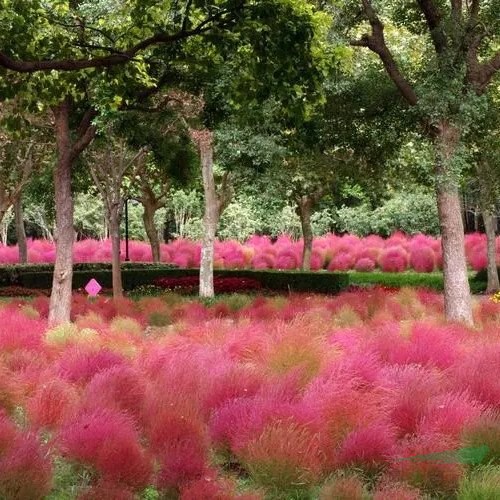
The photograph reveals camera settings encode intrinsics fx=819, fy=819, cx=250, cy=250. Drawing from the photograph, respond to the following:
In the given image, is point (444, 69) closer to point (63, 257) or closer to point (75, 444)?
point (63, 257)

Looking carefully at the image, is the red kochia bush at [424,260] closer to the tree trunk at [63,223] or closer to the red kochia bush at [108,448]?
the tree trunk at [63,223]

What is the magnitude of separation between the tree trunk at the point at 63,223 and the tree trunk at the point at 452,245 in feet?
19.8

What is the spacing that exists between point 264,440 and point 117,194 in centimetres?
1565

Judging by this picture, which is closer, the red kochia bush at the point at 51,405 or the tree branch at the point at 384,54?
the red kochia bush at the point at 51,405

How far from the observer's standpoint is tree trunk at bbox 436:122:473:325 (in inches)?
513

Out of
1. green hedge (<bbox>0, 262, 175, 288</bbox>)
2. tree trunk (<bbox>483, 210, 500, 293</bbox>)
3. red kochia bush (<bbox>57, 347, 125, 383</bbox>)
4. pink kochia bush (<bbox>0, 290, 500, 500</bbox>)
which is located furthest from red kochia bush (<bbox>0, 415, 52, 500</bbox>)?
green hedge (<bbox>0, 262, 175, 288</bbox>)

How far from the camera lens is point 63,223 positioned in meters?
13.7

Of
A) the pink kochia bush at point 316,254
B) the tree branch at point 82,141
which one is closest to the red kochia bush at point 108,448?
the tree branch at point 82,141

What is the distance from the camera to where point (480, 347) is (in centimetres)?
876

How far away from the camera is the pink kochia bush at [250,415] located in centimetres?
520

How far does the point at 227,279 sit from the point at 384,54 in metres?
10.8

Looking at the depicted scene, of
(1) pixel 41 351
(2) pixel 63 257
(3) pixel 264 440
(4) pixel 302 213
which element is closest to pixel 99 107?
(2) pixel 63 257

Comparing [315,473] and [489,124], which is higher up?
[489,124]

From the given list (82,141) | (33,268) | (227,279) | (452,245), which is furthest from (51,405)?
(33,268)
